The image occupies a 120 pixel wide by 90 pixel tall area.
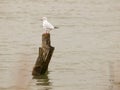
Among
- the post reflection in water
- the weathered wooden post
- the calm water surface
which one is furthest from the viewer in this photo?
the calm water surface

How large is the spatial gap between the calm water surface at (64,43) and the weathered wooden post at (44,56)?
0.78 ft

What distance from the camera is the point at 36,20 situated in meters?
30.2

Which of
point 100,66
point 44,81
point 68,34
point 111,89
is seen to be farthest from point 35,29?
point 111,89

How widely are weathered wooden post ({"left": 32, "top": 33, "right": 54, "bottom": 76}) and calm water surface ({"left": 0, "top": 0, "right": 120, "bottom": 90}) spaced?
24 cm

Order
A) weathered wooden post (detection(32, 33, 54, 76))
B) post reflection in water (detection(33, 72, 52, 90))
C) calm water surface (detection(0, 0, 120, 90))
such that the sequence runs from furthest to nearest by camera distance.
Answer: calm water surface (detection(0, 0, 120, 90)), post reflection in water (detection(33, 72, 52, 90)), weathered wooden post (detection(32, 33, 54, 76))

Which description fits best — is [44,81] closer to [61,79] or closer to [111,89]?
[61,79]

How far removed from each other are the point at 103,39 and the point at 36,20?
570cm

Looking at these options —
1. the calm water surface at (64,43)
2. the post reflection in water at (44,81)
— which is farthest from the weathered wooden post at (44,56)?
the calm water surface at (64,43)

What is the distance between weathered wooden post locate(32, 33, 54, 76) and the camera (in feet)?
57.2

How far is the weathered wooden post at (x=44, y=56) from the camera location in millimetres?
17438

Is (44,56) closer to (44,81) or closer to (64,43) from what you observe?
(44,81)

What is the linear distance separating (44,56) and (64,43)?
678 cm

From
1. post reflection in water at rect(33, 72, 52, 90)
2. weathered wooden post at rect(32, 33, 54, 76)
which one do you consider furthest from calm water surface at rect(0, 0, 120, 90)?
weathered wooden post at rect(32, 33, 54, 76)

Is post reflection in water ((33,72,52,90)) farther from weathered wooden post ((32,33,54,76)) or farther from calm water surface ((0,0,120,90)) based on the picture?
weathered wooden post ((32,33,54,76))
